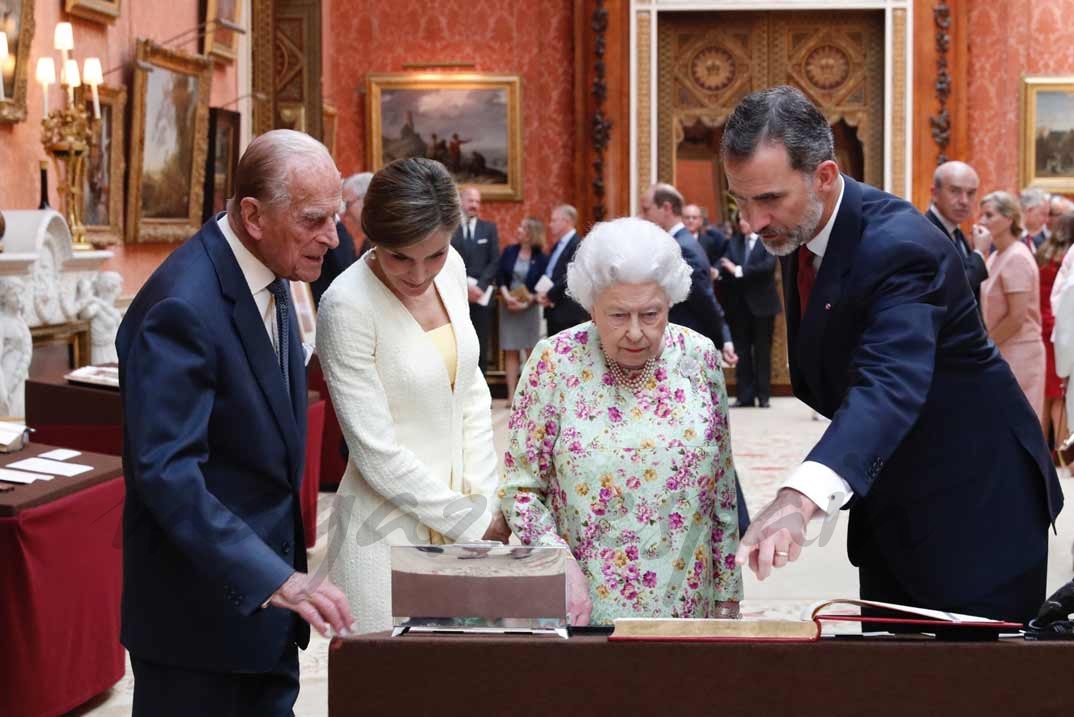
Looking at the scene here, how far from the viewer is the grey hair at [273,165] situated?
8.87 feet

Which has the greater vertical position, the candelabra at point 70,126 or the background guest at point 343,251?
the candelabra at point 70,126

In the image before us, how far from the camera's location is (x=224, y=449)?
267cm

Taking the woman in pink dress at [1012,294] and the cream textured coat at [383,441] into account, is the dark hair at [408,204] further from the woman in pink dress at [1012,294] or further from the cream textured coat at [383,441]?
the woman in pink dress at [1012,294]

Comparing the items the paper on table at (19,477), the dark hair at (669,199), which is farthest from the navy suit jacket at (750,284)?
the paper on table at (19,477)

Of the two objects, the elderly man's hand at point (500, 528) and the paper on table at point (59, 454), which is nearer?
the elderly man's hand at point (500, 528)

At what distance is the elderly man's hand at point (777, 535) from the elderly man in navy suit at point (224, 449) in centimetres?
70

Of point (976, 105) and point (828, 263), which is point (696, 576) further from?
point (976, 105)

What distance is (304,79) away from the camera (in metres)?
14.3

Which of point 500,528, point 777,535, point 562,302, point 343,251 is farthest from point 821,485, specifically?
point 562,302

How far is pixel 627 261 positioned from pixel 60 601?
7.82 feet

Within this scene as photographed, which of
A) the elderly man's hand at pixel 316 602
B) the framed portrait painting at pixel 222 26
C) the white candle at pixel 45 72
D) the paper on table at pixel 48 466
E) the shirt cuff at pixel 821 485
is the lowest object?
the elderly man's hand at pixel 316 602

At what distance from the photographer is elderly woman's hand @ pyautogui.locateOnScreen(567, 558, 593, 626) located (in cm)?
304

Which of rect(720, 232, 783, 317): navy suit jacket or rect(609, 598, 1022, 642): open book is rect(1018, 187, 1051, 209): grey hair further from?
rect(609, 598, 1022, 642): open book

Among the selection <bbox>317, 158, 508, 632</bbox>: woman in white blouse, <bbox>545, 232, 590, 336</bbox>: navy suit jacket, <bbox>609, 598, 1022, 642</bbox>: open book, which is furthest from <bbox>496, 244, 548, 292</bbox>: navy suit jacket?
<bbox>609, 598, 1022, 642</bbox>: open book
